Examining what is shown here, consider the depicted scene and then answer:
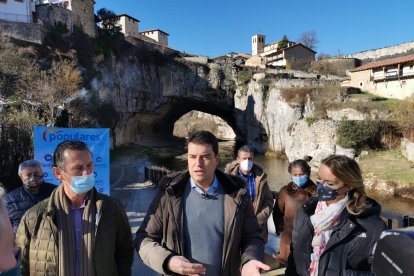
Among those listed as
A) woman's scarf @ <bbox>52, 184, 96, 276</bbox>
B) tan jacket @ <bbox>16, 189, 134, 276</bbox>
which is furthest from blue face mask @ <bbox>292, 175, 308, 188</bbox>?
woman's scarf @ <bbox>52, 184, 96, 276</bbox>

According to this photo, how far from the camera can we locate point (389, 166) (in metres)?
19.5

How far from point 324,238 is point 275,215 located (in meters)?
1.45

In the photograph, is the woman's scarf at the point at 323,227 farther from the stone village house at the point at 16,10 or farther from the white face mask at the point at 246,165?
the stone village house at the point at 16,10

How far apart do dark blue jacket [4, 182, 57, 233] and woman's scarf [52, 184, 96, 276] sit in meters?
1.45

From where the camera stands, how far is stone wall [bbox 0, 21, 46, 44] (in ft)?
75.7

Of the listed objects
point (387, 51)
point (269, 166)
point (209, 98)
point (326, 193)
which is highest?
point (387, 51)

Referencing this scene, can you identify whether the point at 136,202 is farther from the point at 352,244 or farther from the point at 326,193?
the point at 352,244

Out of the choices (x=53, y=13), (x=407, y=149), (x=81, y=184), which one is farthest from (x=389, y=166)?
(x=53, y=13)

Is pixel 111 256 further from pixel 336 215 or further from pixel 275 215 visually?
pixel 275 215

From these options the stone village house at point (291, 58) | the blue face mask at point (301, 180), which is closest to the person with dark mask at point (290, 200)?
the blue face mask at point (301, 180)

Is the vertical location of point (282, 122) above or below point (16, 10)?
below

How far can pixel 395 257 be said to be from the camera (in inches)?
49.6

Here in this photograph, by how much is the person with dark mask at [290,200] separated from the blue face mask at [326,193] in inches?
40.4

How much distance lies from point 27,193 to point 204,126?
53670 mm
